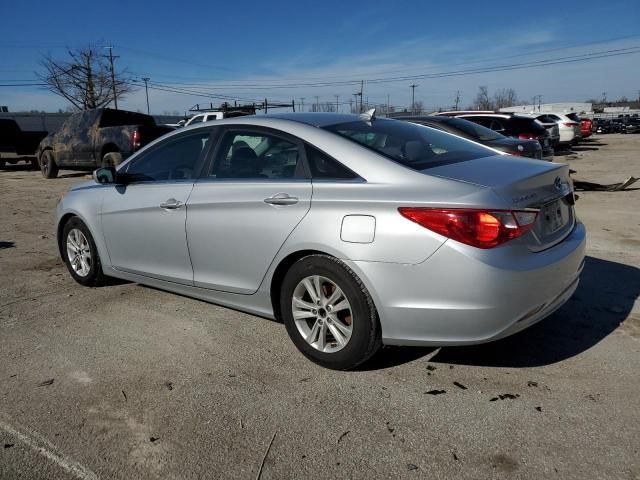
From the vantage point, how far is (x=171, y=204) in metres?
4.01

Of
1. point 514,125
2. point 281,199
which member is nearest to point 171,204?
point 281,199

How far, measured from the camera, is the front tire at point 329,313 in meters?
3.04

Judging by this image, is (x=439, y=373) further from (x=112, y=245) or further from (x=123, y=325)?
(x=112, y=245)

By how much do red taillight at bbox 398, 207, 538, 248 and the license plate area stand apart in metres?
Result: 0.32

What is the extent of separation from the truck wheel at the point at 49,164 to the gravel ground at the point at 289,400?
474 inches

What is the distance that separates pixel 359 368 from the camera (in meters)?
3.31

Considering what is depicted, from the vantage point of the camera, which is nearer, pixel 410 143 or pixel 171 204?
pixel 410 143

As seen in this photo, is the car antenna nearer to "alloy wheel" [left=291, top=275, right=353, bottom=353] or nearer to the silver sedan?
the silver sedan

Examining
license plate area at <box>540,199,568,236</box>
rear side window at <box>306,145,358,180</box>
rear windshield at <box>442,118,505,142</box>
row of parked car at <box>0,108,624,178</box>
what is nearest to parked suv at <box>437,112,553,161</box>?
row of parked car at <box>0,108,624,178</box>

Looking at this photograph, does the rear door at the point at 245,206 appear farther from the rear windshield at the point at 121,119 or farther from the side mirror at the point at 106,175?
the rear windshield at the point at 121,119

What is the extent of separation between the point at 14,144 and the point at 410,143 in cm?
1767

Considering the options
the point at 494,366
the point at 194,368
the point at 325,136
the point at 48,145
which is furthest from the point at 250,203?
the point at 48,145

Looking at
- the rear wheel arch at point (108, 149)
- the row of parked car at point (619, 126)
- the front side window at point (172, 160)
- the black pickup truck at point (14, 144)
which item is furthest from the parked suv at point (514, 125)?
the row of parked car at point (619, 126)

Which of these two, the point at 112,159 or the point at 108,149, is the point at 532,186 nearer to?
the point at 112,159
